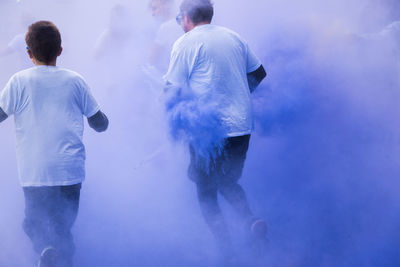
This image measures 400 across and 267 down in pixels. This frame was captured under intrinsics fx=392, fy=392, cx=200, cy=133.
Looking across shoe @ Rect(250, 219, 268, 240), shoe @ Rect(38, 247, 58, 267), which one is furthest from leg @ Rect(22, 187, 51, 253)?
shoe @ Rect(250, 219, 268, 240)

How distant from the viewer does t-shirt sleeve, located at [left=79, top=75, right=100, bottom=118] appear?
8.30ft

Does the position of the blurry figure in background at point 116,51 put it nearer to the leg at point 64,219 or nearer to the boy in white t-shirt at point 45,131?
the boy in white t-shirt at point 45,131

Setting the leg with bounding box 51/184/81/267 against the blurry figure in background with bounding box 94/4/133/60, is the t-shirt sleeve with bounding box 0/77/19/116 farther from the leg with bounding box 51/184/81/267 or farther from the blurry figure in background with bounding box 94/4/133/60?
the blurry figure in background with bounding box 94/4/133/60

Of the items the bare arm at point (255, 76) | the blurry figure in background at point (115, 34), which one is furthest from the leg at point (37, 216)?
the blurry figure in background at point (115, 34)

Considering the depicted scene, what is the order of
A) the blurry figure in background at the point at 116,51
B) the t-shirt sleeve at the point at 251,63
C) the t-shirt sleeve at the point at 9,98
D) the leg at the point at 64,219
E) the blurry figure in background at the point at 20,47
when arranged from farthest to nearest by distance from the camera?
1. the blurry figure in background at the point at 20,47
2. the blurry figure in background at the point at 116,51
3. the t-shirt sleeve at the point at 251,63
4. the leg at the point at 64,219
5. the t-shirt sleeve at the point at 9,98

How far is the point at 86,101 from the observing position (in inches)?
101

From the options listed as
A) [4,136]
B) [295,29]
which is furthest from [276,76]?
[4,136]

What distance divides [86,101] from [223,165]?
3.42ft

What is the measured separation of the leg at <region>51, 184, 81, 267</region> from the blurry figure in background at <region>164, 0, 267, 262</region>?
818mm

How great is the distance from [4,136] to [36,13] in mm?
2014

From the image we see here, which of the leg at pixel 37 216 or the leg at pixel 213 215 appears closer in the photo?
the leg at pixel 37 216

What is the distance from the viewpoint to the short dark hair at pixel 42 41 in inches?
95.2

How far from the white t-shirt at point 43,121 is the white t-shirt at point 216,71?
739 millimetres

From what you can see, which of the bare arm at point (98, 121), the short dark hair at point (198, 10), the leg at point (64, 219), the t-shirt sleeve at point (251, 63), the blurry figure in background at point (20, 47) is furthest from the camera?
the blurry figure in background at point (20, 47)
